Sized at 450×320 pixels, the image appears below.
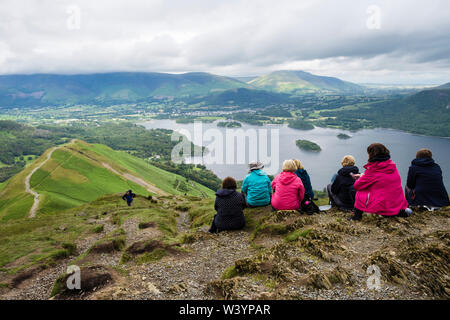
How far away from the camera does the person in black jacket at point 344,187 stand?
40.8ft

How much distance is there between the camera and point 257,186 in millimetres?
14156

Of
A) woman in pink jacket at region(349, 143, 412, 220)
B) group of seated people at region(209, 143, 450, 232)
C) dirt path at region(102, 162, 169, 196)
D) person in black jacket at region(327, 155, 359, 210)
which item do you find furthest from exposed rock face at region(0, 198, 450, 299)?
dirt path at region(102, 162, 169, 196)

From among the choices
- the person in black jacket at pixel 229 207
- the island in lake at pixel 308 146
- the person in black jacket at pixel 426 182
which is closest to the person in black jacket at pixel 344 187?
the person in black jacket at pixel 426 182

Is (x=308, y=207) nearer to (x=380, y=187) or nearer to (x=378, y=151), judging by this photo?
(x=380, y=187)

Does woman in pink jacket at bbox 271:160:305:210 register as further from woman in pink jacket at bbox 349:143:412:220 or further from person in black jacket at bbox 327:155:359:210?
woman in pink jacket at bbox 349:143:412:220

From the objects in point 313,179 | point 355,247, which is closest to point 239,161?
point 313,179

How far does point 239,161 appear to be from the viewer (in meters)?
168

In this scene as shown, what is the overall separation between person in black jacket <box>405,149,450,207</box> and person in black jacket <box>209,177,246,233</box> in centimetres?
821

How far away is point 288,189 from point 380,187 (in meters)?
3.98

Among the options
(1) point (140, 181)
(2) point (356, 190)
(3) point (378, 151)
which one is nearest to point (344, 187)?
(2) point (356, 190)

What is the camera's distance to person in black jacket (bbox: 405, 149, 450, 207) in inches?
462
